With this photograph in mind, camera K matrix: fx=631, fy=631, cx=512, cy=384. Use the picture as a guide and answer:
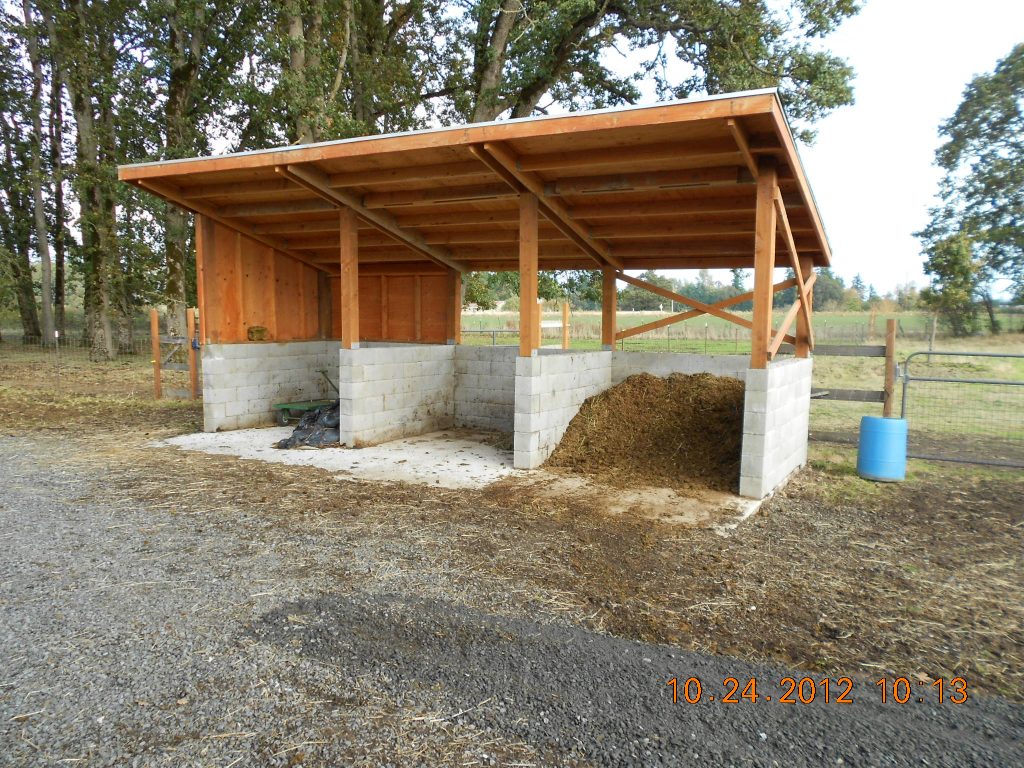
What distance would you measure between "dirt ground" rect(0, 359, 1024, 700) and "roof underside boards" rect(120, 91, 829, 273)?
308 centimetres

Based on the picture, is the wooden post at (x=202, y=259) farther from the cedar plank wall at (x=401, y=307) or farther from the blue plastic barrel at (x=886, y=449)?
the blue plastic barrel at (x=886, y=449)

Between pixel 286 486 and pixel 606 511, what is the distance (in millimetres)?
3076

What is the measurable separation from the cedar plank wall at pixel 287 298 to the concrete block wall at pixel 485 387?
4.49 feet

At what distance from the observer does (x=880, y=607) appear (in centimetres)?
347

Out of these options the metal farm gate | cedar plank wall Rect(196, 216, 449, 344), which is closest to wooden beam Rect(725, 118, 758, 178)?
the metal farm gate

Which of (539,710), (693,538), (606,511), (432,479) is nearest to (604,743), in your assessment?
(539,710)

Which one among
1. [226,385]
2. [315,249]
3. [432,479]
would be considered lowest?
[432,479]

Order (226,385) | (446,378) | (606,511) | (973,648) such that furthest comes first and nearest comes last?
(446,378) < (226,385) < (606,511) < (973,648)

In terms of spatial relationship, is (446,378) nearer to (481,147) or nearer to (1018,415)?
(481,147)

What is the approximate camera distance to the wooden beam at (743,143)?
492cm

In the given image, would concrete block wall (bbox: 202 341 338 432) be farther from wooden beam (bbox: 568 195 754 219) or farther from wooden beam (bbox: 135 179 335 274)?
wooden beam (bbox: 568 195 754 219)

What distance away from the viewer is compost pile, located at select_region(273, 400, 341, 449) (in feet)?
26.8

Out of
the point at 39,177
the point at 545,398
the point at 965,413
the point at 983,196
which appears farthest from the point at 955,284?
the point at 39,177

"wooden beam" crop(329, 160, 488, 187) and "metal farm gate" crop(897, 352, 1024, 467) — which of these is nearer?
"wooden beam" crop(329, 160, 488, 187)
